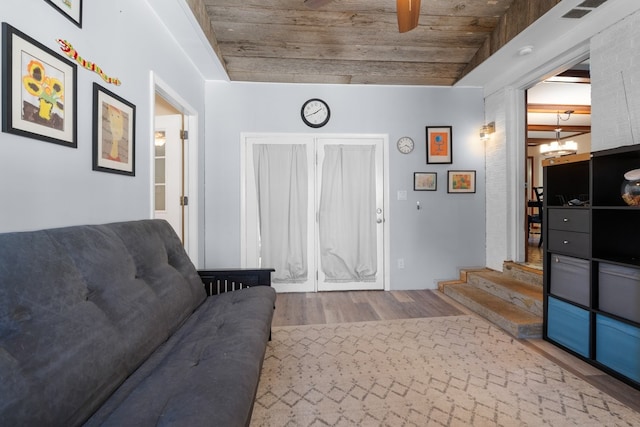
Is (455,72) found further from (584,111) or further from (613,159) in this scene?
(584,111)

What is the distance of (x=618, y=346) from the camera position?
1829 millimetres

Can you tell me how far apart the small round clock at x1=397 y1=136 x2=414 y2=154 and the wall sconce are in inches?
34.2

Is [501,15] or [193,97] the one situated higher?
[501,15]

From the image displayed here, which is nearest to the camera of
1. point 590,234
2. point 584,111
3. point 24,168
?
point 24,168

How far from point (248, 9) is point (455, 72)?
2406 millimetres

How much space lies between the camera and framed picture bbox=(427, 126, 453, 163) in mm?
3713

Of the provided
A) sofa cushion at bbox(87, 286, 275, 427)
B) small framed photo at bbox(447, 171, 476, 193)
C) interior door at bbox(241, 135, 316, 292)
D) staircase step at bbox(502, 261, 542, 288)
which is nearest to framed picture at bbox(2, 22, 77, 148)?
sofa cushion at bbox(87, 286, 275, 427)

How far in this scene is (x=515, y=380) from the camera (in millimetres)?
1813

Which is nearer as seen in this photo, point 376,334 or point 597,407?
point 597,407

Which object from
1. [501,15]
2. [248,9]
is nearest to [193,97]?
[248,9]

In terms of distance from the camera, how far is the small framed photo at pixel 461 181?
12.2ft

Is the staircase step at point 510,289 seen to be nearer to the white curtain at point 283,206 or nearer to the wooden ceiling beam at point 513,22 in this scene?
the white curtain at point 283,206

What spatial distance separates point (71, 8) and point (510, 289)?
12.3 ft

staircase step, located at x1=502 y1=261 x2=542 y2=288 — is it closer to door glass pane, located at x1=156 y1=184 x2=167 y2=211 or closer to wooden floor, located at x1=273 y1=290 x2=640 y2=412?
wooden floor, located at x1=273 y1=290 x2=640 y2=412
